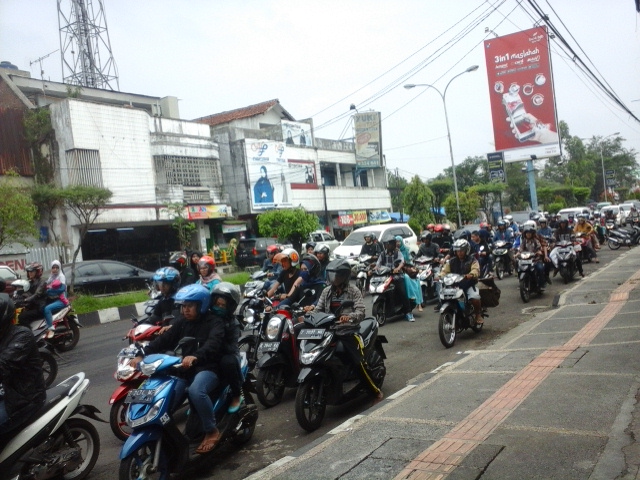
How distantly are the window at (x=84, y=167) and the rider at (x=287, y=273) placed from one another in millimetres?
20373

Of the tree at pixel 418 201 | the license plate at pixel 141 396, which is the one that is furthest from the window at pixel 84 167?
the license plate at pixel 141 396

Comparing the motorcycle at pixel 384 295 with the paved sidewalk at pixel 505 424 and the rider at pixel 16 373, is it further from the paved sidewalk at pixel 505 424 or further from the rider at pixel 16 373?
the rider at pixel 16 373

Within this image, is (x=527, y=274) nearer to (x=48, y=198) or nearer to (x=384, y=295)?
(x=384, y=295)

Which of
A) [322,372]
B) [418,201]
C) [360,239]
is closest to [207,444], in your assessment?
[322,372]

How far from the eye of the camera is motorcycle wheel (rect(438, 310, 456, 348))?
859cm

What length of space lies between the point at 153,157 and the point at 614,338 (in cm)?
2574

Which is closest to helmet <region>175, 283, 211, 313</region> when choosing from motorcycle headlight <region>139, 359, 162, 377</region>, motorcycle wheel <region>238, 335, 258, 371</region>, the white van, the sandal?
motorcycle headlight <region>139, 359, 162, 377</region>

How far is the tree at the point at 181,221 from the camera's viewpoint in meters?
28.1

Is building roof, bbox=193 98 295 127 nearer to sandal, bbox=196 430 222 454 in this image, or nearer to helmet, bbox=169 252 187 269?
helmet, bbox=169 252 187 269

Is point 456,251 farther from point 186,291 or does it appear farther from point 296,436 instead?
A: point 186,291

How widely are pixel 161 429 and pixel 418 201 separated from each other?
33504 millimetres

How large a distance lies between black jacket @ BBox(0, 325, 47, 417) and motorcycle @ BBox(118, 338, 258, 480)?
70cm

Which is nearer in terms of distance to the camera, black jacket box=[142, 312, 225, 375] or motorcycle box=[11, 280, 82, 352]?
black jacket box=[142, 312, 225, 375]

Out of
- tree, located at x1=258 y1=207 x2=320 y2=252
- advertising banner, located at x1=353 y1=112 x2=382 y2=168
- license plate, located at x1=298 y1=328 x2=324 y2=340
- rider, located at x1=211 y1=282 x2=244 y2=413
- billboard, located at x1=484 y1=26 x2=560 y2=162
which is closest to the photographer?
rider, located at x1=211 y1=282 x2=244 y2=413
